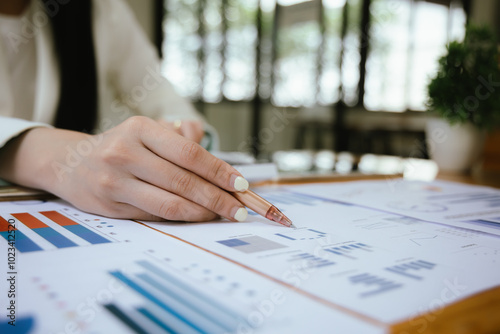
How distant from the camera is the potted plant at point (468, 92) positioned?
1025mm

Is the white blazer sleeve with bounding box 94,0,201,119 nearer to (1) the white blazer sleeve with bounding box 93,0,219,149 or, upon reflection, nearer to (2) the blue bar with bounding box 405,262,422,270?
(1) the white blazer sleeve with bounding box 93,0,219,149

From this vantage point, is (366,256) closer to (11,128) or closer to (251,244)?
(251,244)

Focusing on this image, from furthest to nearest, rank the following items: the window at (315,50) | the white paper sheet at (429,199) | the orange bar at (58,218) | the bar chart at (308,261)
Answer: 1. the window at (315,50)
2. the white paper sheet at (429,199)
3. the orange bar at (58,218)
4. the bar chart at (308,261)

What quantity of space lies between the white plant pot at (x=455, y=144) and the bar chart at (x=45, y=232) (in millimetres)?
974

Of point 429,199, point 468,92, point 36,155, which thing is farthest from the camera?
point 468,92

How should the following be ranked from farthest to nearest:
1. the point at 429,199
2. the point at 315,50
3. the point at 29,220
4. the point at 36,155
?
the point at 315,50
the point at 429,199
the point at 36,155
the point at 29,220

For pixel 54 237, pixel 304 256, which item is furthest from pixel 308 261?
pixel 54 237

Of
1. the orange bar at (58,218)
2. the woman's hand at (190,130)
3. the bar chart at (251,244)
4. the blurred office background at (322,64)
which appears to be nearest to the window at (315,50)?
the blurred office background at (322,64)

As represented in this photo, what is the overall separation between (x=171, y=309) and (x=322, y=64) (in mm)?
5438

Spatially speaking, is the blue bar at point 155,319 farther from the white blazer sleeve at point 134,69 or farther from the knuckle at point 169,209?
the white blazer sleeve at point 134,69

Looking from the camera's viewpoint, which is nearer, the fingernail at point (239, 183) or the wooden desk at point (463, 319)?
the wooden desk at point (463, 319)

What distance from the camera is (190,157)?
0.45 metres

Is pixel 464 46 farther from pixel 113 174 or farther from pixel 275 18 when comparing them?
pixel 275 18

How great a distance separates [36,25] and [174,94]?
403mm
